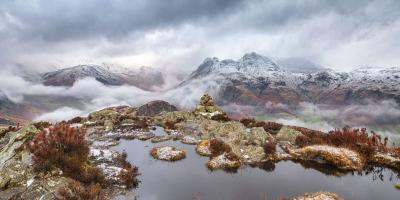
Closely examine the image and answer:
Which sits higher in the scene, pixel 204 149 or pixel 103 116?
pixel 103 116

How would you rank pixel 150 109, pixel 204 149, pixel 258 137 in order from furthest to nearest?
pixel 150 109, pixel 258 137, pixel 204 149

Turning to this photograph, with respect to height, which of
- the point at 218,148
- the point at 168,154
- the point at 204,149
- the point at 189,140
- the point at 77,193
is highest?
the point at 189,140

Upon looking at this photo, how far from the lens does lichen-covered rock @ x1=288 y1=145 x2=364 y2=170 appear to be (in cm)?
2025

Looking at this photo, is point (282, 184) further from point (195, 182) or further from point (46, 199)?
point (46, 199)

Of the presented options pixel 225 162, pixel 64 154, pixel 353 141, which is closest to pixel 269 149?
pixel 225 162

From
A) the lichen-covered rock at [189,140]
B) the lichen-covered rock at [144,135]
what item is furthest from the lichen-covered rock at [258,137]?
the lichen-covered rock at [144,135]

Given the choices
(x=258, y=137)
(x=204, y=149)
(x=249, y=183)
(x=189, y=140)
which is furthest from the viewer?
(x=189, y=140)

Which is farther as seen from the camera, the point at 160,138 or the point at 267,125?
the point at 267,125

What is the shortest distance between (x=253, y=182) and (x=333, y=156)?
6760mm

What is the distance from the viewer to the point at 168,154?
23047 millimetres

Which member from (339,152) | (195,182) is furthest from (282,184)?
(339,152)

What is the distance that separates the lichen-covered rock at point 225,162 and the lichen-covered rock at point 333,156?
4.69 meters

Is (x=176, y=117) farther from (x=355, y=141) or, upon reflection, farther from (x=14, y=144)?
(x=14, y=144)

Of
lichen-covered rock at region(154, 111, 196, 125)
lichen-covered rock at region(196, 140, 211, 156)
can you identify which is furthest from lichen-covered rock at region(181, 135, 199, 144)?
lichen-covered rock at region(154, 111, 196, 125)
